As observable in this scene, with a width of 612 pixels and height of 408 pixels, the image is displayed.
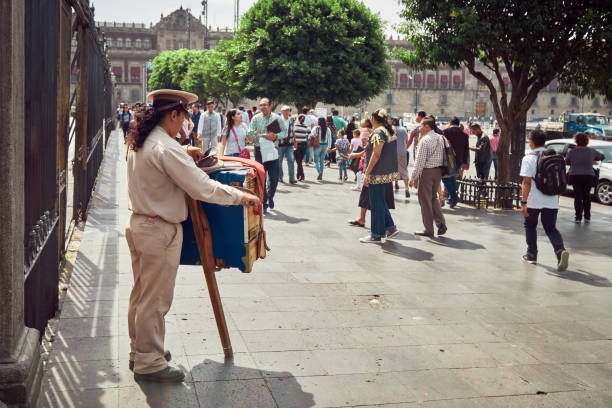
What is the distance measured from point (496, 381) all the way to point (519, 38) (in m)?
8.95

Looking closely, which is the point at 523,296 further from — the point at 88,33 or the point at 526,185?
the point at 88,33

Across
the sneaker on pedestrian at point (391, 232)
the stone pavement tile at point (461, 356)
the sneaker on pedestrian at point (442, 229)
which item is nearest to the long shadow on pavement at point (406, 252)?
the sneaker on pedestrian at point (391, 232)

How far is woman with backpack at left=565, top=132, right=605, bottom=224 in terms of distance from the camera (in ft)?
38.2

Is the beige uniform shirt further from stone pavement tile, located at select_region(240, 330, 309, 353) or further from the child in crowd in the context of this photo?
the child in crowd

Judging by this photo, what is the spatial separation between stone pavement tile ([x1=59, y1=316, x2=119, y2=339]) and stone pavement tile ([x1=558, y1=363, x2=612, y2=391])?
2959mm

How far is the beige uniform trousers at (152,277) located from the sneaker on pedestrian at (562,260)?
4.92 m

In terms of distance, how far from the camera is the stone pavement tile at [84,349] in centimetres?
432

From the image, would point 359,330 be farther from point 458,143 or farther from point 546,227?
point 458,143

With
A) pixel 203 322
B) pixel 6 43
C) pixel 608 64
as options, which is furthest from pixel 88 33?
pixel 608 64

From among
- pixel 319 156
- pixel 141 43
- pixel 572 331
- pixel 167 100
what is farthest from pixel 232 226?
pixel 141 43

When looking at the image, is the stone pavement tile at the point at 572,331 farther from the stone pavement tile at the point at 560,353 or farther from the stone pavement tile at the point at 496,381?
the stone pavement tile at the point at 496,381

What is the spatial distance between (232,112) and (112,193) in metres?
2.65

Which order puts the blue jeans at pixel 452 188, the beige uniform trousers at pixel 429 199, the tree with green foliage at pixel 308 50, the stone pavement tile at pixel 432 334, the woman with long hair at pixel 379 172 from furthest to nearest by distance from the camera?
1. the tree with green foliage at pixel 308 50
2. the blue jeans at pixel 452 188
3. the beige uniform trousers at pixel 429 199
4. the woman with long hair at pixel 379 172
5. the stone pavement tile at pixel 432 334

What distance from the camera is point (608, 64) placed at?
39.8 ft
